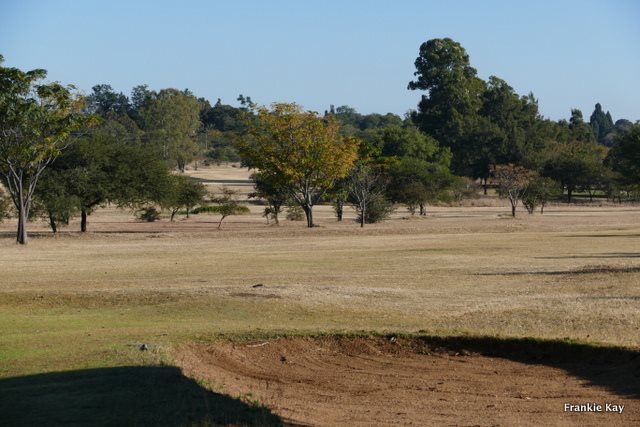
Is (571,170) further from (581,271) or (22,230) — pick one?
(581,271)

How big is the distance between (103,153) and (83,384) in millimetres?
57244

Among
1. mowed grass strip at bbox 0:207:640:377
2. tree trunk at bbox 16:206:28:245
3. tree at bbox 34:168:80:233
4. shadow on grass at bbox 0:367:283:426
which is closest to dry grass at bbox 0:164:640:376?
mowed grass strip at bbox 0:207:640:377

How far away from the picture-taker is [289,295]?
2514cm

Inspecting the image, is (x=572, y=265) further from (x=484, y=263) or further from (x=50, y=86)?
(x=50, y=86)

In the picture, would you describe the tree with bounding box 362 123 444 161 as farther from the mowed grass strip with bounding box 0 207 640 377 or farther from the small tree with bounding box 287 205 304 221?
the mowed grass strip with bounding box 0 207 640 377

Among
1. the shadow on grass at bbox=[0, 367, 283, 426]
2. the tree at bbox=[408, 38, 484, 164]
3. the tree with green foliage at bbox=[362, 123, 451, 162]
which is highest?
Result: the tree at bbox=[408, 38, 484, 164]

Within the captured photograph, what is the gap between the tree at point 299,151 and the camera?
72938 mm

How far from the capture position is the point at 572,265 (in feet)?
121

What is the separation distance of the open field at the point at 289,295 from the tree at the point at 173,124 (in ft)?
314

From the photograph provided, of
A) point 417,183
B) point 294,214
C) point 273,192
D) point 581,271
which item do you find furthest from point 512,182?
point 581,271

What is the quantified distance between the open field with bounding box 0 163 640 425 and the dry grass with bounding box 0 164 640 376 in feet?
0.18

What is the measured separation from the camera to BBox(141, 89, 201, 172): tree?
15462 cm

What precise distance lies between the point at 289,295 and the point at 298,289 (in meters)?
1.79

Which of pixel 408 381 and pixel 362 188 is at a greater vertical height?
pixel 362 188
